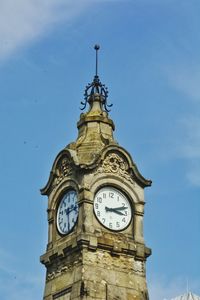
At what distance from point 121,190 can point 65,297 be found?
13.4 feet

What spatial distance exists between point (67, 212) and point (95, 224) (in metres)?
1.34

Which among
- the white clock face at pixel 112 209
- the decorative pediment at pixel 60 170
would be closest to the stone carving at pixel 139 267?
the white clock face at pixel 112 209

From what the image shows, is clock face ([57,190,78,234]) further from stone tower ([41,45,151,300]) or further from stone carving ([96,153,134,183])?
stone carving ([96,153,134,183])

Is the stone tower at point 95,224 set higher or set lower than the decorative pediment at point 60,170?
lower

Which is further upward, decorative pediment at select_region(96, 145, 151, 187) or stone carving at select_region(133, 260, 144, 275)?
decorative pediment at select_region(96, 145, 151, 187)

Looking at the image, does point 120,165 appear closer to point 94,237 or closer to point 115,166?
point 115,166

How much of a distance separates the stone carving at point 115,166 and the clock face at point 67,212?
1.37 m

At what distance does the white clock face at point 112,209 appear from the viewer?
27531 millimetres

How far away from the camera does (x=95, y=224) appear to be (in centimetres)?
2723

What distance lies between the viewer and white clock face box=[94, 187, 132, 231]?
27531 millimetres
